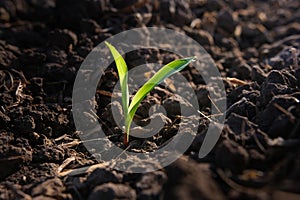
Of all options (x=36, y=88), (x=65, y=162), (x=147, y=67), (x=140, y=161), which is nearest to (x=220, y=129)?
(x=140, y=161)

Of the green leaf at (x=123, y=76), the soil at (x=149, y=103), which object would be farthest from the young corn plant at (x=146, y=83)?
the soil at (x=149, y=103)

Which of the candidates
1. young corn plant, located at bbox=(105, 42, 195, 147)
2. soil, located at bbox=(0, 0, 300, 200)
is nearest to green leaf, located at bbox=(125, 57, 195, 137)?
young corn plant, located at bbox=(105, 42, 195, 147)

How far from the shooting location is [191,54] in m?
2.51

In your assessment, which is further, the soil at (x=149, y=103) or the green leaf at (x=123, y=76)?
the green leaf at (x=123, y=76)

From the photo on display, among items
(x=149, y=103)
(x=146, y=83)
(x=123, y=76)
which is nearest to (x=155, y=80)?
(x=146, y=83)

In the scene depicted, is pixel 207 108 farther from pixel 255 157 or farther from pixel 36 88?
pixel 36 88

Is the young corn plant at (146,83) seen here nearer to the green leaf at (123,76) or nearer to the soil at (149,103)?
the green leaf at (123,76)

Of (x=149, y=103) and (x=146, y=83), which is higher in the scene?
(x=146, y=83)

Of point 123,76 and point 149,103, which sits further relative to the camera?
point 149,103

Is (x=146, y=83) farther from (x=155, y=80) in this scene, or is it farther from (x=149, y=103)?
(x=149, y=103)

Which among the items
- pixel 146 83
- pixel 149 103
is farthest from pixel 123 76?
pixel 149 103

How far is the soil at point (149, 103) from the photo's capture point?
4.18ft

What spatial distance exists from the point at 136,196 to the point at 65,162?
453mm

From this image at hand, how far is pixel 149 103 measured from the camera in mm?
1939
